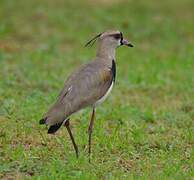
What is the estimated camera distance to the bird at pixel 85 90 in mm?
6617

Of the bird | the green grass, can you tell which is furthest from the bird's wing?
the green grass

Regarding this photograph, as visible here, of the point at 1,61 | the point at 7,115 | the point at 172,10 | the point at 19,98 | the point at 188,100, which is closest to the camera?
the point at 7,115

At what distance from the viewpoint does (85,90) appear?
22.7 ft

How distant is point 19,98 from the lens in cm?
926

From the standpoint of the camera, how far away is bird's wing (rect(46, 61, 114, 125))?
6.65 m

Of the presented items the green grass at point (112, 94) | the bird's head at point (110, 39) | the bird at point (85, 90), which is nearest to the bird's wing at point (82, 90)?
the bird at point (85, 90)

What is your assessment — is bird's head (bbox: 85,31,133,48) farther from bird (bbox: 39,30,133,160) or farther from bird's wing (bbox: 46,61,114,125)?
bird's wing (bbox: 46,61,114,125)

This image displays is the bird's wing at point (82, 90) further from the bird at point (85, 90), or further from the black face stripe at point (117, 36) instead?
the black face stripe at point (117, 36)

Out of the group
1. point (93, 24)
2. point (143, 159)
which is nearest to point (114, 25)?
point (93, 24)

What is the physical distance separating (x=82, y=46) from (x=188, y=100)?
401cm

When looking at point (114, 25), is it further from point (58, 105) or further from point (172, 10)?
point (58, 105)

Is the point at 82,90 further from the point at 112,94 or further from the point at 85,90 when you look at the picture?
the point at 112,94

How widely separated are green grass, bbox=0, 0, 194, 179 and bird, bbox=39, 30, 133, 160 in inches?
14.7

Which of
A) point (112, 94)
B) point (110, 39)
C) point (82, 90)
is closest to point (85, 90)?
point (82, 90)
